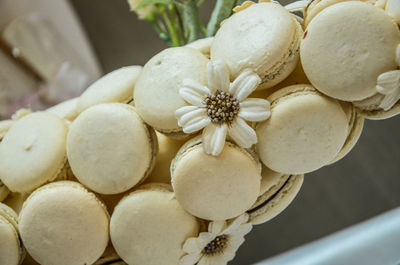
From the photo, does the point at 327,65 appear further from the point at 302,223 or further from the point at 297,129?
the point at 302,223

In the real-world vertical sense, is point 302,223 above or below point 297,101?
below

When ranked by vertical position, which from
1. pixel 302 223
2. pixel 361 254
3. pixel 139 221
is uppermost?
pixel 139 221

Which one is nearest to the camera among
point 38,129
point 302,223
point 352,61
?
point 352,61

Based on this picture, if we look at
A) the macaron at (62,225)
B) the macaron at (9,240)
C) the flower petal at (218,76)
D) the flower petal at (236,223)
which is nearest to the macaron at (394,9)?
→ the flower petal at (218,76)

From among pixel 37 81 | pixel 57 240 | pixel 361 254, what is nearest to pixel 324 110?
pixel 361 254

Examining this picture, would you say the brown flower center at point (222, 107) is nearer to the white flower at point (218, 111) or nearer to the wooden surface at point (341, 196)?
the white flower at point (218, 111)

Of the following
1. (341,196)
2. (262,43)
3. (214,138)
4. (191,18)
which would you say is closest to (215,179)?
(214,138)

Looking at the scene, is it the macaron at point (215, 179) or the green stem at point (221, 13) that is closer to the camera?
the macaron at point (215, 179)
